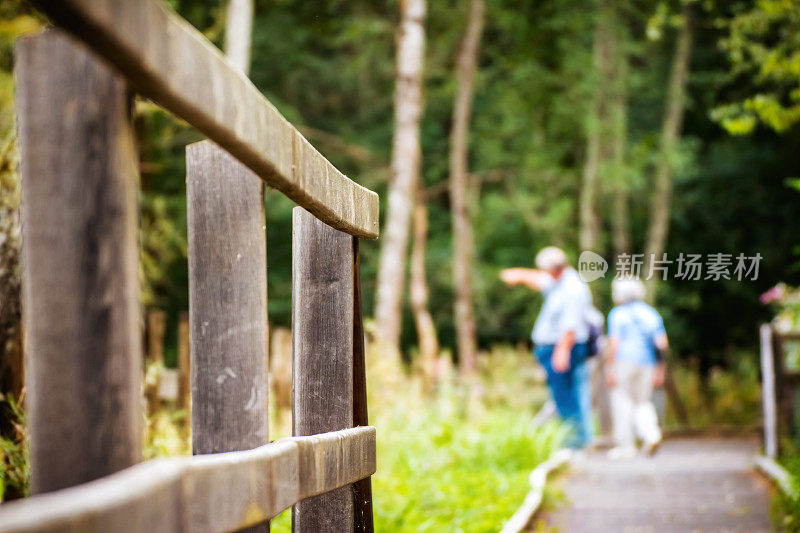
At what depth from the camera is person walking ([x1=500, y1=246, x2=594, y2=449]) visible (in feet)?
29.0

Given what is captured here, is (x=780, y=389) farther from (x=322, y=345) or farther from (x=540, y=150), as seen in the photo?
(x=540, y=150)

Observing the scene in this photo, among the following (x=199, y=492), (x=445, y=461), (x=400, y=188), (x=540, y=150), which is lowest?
(x=445, y=461)

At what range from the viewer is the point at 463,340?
15992mm

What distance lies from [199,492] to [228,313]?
1.70 ft

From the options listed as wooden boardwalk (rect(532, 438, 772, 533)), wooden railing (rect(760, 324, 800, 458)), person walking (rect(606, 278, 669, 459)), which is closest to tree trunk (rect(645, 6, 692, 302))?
person walking (rect(606, 278, 669, 459))

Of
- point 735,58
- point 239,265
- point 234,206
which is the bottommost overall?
point 239,265

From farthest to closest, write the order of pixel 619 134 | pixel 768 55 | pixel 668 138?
1. pixel 668 138
2. pixel 619 134
3. pixel 768 55

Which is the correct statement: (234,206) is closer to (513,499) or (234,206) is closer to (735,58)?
(513,499)

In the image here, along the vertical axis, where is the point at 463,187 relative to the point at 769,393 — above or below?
above

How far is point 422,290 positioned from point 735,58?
888 centimetres

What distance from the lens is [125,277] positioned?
1.50m

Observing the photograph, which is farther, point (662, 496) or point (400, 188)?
point (400, 188)

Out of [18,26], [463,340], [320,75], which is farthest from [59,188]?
[320,75]

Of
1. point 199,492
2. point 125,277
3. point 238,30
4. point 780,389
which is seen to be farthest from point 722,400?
point 125,277
